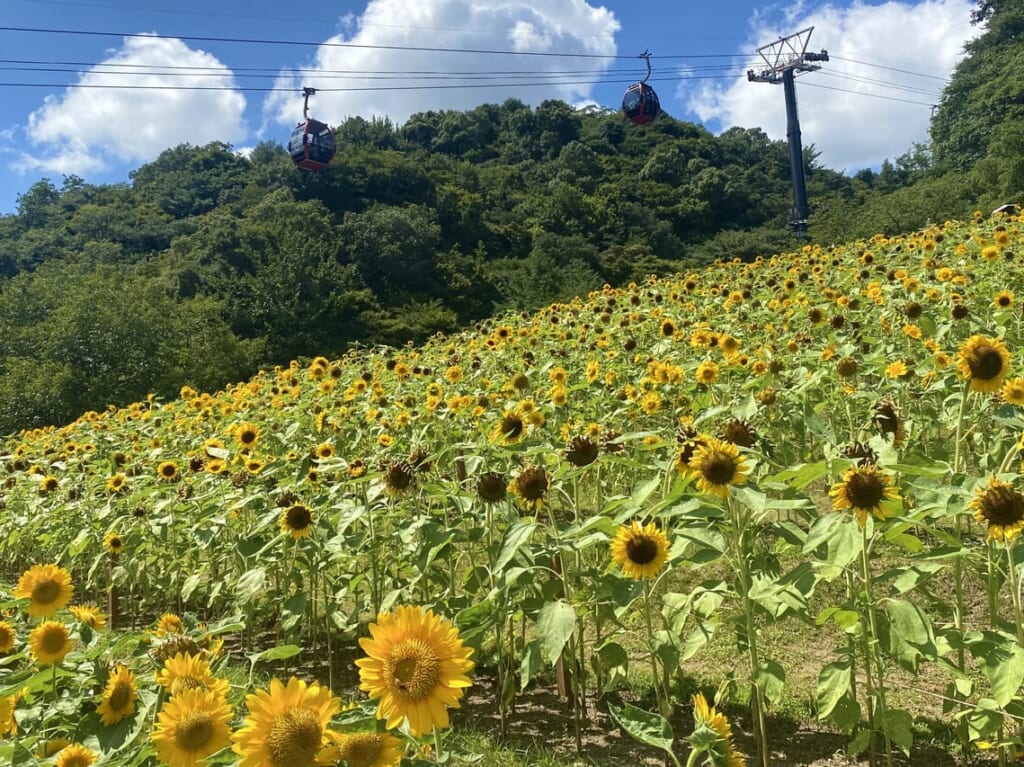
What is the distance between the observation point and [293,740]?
0.93m

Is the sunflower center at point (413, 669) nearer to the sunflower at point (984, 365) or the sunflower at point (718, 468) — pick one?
the sunflower at point (718, 468)

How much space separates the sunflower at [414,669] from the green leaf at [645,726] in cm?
28

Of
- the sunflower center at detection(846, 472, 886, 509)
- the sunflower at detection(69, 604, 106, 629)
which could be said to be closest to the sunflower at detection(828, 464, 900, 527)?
the sunflower center at detection(846, 472, 886, 509)

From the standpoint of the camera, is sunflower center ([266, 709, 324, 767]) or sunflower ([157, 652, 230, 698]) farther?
sunflower ([157, 652, 230, 698])

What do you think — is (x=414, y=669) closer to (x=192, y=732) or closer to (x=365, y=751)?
(x=365, y=751)

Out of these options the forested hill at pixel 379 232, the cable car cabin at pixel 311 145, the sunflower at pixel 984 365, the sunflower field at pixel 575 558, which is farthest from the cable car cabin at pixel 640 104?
the sunflower at pixel 984 365

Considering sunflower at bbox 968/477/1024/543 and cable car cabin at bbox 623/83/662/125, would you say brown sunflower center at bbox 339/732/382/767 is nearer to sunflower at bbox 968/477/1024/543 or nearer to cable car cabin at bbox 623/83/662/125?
sunflower at bbox 968/477/1024/543

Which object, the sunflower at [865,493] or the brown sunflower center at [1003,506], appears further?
the sunflower at [865,493]

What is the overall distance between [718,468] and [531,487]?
1.57 feet

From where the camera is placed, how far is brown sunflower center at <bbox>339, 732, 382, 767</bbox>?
3.23 ft

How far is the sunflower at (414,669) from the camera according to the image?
3.31 feet

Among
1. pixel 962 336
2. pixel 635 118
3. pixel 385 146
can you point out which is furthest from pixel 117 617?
pixel 385 146

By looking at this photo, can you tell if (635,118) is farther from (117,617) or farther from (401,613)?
(401,613)

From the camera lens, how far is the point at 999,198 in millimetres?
19344
